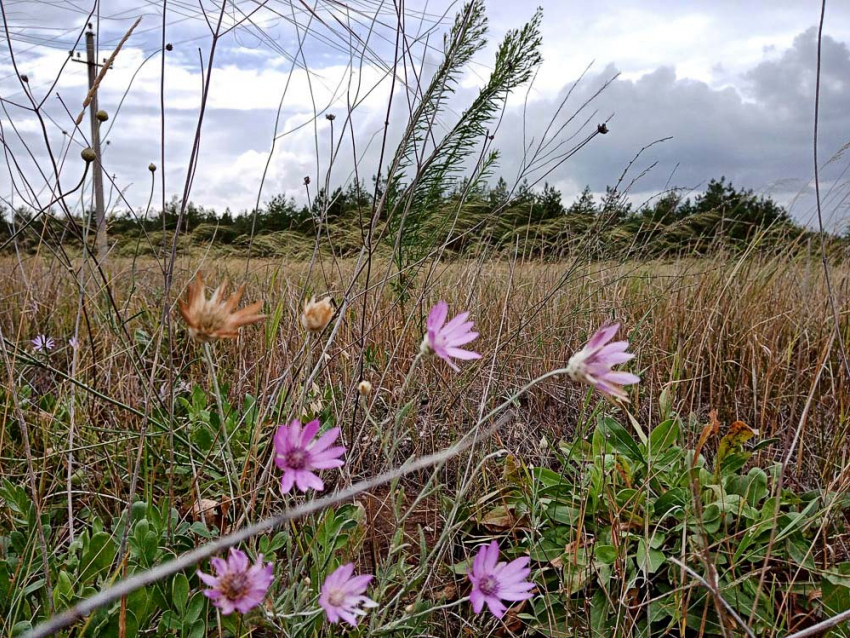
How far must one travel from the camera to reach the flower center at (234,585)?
63 centimetres

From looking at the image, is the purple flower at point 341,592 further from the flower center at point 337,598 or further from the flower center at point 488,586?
the flower center at point 488,586

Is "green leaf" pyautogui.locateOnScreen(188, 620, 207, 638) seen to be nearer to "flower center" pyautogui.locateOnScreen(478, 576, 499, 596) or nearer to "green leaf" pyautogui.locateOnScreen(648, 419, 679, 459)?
"flower center" pyautogui.locateOnScreen(478, 576, 499, 596)

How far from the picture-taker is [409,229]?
2.10m

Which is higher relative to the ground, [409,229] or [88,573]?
[409,229]

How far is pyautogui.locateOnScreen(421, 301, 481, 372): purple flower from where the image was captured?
714 mm

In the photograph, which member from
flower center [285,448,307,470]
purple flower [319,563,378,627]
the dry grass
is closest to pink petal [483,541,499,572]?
purple flower [319,563,378,627]

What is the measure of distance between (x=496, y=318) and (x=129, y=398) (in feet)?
3.93

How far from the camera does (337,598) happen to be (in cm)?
68

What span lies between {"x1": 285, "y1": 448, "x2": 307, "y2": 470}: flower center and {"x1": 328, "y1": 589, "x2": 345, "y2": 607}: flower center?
144 mm

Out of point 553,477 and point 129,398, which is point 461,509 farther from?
point 129,398

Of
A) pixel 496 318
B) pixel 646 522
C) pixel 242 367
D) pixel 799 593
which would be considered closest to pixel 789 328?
pixel 496 318

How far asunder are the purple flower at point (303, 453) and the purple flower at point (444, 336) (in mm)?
147

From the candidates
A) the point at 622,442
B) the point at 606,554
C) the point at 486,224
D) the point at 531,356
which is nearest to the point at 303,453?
the point at 606,554

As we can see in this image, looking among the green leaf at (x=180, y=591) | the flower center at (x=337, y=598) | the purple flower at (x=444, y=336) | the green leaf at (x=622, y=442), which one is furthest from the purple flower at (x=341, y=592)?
the green leaf at (x=622, y=442)
